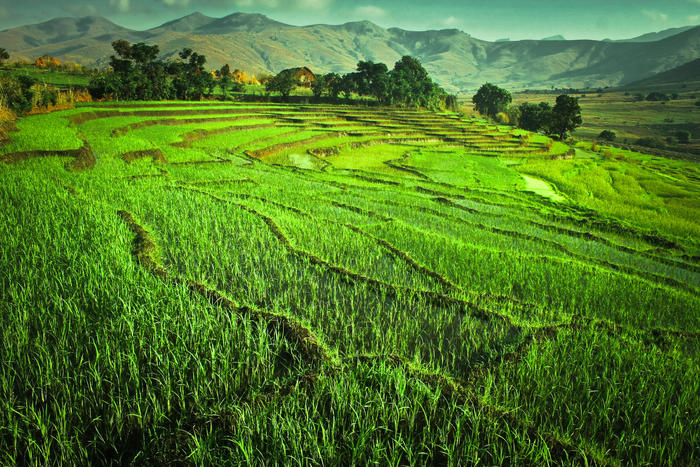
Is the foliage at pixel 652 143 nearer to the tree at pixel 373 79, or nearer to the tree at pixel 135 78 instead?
the tree at pixel 373 79

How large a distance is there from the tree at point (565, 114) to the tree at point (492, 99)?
72.4 ft

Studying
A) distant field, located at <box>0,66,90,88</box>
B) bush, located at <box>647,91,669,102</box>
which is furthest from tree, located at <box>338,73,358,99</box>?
bush, located at <box>647,91,669,102</box>

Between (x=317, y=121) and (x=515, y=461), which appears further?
(x=317, y=121)

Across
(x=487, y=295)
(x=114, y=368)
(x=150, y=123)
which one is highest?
(x=150, y=123)

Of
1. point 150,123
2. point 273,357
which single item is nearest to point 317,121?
point 150,123

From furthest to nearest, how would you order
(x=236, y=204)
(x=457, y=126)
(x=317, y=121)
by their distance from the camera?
(x=457, y=126) < (x=317, y=121) < (x=236, y=204)

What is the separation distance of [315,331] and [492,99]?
66.0m

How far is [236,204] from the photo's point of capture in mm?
6301

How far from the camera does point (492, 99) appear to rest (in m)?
58.3

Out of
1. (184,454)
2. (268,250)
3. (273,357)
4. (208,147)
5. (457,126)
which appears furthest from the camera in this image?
(457,126)

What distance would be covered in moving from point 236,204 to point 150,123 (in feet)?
47.7

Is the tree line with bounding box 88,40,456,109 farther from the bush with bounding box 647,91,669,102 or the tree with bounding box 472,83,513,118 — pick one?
the bush with bounding box 647,91,669,102

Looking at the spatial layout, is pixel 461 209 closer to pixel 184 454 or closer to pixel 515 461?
pixel 515 461

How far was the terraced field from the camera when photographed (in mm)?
1727
